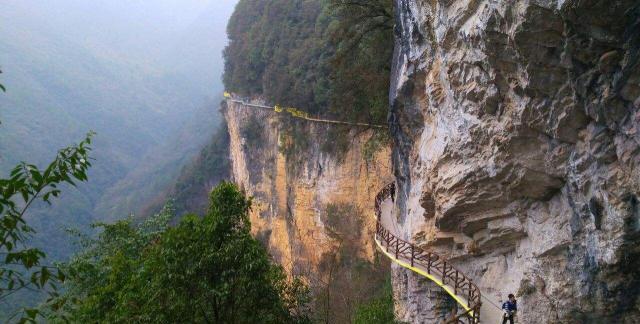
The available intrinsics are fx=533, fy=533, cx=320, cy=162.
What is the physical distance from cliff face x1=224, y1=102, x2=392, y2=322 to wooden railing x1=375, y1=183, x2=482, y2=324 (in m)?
6.16

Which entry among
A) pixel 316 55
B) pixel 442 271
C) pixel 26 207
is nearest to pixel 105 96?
pixel 316 55

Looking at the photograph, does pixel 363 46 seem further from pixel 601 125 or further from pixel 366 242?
pixel 601 125

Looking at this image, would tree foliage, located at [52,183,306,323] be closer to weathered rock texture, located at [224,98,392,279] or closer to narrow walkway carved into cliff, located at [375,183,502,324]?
narrow walkway carved into cliff, located at [375,183,502,324]

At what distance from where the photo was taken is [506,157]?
8.91 m

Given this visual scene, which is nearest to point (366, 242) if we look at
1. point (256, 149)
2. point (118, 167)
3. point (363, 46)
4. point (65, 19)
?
point (363, 46)

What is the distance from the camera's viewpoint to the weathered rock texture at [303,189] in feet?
78.6

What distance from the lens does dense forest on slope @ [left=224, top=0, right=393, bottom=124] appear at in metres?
18.2

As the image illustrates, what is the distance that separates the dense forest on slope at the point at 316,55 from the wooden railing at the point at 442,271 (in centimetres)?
649

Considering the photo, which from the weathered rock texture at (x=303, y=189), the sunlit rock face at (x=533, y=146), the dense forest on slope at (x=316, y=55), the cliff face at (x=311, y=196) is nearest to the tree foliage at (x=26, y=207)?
the sunlit rock face at (x=533, y=146)

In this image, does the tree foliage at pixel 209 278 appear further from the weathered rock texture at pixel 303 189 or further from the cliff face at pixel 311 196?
the weathered rock texture at pixel 303 189

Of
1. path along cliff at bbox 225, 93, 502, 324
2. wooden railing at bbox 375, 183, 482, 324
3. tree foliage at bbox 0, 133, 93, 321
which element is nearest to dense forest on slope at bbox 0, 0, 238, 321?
path along cliff at bbox 225, 93, 502, 324

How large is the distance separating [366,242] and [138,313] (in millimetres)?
16706

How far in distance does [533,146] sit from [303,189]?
2028cm

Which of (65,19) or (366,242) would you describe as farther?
(65,19)
